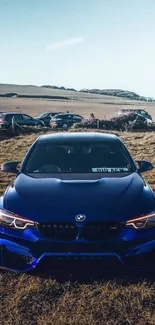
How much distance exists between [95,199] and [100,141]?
1833mm

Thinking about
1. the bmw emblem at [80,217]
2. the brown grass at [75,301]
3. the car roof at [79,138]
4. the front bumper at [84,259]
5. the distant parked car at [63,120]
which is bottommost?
the distant parked car at [63,120]

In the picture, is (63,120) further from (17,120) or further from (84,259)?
(84,259)

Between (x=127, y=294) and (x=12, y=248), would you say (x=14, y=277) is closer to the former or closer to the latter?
(x=12, y=248)

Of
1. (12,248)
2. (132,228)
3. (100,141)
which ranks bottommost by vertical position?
(12,248)

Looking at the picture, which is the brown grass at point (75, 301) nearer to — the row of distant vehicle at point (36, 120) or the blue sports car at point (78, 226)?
the blue sports car at point (78, 226)

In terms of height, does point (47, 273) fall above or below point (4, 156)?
A: above

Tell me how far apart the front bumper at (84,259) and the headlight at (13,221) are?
0.16 metres

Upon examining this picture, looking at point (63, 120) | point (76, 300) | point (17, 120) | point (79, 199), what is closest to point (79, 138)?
point (79, 199)

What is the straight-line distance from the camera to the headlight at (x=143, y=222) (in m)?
3.89

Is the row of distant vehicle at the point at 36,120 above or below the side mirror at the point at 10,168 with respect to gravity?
below

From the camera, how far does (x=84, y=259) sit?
3.82 metres

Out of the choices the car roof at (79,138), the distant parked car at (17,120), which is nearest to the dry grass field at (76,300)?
the car roof at (79,138)

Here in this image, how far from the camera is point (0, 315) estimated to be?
11.6 feet

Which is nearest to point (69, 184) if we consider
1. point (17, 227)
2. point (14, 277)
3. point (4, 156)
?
point (17, 227)
